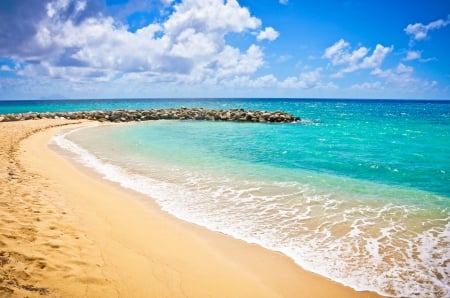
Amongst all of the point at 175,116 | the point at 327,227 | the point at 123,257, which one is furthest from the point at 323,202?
the point at 175,116

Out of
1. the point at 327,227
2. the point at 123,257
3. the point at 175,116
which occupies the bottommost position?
the point at 327,227

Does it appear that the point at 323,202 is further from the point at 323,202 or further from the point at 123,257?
the point at 123,257

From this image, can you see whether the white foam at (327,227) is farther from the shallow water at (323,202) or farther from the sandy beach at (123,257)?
the sandy beach at (123,257)

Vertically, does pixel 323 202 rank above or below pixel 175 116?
below

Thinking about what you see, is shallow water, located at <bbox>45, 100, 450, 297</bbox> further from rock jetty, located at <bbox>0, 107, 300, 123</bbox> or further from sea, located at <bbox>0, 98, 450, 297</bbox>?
rock jetty, located at <bbox>0, 107, 300, 123</bbox>

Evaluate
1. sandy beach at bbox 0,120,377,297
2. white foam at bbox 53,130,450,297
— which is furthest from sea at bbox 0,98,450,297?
sandy beach at bbox 0,120,377,297

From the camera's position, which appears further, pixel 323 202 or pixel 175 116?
pixel 175 116

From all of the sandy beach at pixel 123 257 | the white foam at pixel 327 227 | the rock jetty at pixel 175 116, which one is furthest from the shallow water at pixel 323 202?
the rock jetty at pixel 175 116

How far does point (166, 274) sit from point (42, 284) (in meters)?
2.04

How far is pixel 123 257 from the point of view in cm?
620

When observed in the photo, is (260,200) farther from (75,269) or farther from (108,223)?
(75,269)

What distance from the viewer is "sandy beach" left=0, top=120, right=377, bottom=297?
502 cm

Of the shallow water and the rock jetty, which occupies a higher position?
the rock jetty

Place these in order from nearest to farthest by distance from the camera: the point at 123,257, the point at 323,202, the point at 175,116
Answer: the point at 123,257
the point at 323,202
the point at 175,116
